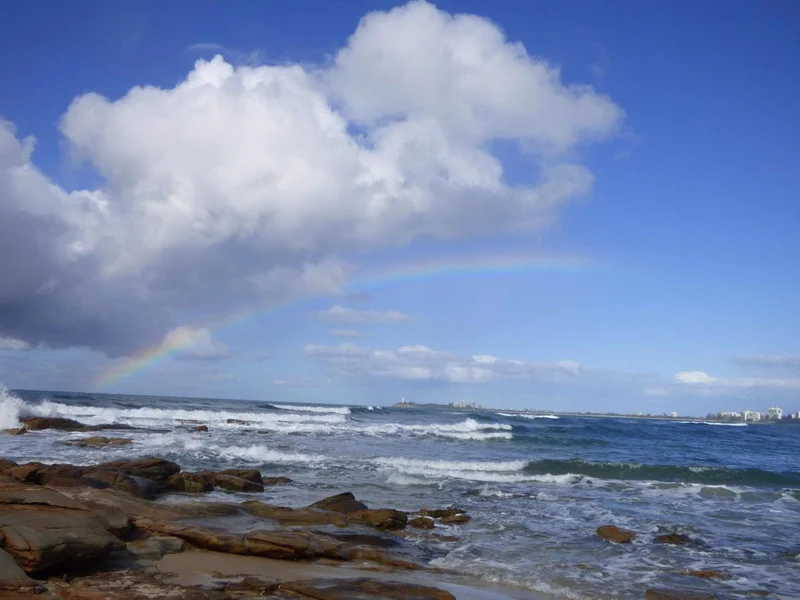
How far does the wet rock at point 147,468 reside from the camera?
675 inches

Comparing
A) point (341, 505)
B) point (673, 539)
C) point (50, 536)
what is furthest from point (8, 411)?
point (673, 539)

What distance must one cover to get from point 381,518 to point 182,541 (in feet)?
15.9

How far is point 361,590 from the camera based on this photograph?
8.51 metres

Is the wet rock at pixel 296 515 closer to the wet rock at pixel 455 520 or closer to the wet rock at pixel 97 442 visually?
the wet rock at pixel 455 520

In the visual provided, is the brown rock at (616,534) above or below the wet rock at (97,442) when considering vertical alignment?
above

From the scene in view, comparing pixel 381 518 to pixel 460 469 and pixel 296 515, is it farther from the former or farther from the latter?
pixel 460 469

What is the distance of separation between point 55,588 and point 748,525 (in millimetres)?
17320

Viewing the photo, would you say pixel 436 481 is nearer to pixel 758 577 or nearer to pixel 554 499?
pixel 554 499

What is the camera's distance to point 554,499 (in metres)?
20.1

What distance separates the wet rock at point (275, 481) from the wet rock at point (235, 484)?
5.09ft

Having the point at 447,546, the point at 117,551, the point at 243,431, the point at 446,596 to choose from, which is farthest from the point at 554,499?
the point at 243,431

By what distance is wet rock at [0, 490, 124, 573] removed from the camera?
7.79m

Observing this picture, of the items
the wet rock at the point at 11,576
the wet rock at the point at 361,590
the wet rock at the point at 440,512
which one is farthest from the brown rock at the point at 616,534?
the wet rock at the point at 11,576

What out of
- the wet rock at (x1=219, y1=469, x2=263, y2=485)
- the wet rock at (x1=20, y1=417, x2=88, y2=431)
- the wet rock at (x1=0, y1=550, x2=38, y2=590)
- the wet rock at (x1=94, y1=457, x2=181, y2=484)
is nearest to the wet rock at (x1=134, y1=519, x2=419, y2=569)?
the wet rock at (x1=0, y1=550, x2=38, y2=590)
